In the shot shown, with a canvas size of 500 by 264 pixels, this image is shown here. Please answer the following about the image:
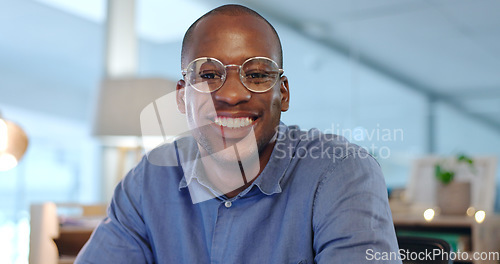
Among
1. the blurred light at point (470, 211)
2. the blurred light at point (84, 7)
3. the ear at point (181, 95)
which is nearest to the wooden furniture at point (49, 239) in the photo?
the ear at point (181, 95)

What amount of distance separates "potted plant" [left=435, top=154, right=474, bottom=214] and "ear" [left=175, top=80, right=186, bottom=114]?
4.86 feet

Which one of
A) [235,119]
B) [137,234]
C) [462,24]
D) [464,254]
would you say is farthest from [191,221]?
[462,24]

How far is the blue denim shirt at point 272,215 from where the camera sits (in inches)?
34.2

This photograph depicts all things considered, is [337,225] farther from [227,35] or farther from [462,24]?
[462,24]

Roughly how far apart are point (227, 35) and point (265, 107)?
5.6 inches

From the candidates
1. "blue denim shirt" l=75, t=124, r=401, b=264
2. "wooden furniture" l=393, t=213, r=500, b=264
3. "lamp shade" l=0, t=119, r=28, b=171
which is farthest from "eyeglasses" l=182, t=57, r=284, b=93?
"wooden furniture" l=393, t=213, r=500, b=264

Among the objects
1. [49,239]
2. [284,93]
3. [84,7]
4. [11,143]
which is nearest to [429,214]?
[284,93]

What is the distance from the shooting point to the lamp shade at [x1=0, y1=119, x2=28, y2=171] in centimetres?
114

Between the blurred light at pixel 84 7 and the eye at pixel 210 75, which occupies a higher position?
the blurred light at pixel 84 7

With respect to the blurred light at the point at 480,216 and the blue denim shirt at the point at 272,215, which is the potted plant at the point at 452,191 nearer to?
the blurred light at the point at 480,216

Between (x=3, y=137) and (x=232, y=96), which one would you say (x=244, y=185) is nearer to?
(x=232, y=96)

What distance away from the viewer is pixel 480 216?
2020 mm

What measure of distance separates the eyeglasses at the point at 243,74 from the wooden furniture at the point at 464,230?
1145mm

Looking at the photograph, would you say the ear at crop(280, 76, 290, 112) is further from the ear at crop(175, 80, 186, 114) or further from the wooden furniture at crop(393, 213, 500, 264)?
the wooden furniture at crop(393, 213, 500, 264)
